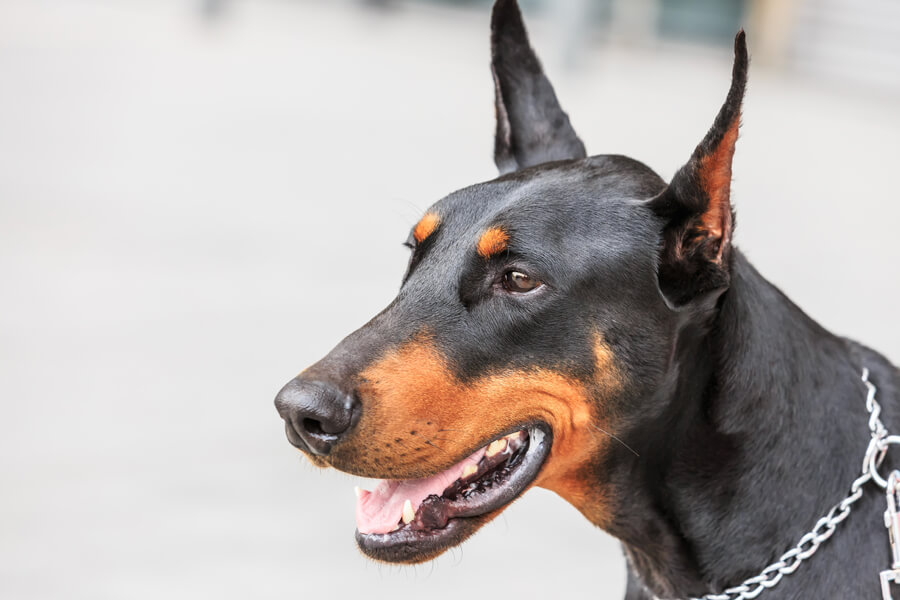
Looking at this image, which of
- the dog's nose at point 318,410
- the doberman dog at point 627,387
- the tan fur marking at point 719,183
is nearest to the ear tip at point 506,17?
the doberman dog at point 627,387

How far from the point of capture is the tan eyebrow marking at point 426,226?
2969 millimetres

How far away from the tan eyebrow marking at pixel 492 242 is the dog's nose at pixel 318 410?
20.0 inches

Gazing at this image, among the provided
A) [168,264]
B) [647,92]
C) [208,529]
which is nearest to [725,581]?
[208,529]

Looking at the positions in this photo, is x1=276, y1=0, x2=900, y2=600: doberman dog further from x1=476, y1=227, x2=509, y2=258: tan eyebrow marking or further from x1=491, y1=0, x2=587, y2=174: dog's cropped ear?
x1=491, y1=0, x2=587, y2=174: dog's cropped ear

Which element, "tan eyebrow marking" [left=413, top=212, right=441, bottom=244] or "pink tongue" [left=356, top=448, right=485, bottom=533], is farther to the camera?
"tan eyebrow marking" [left=413, top=212, right=441, bottom=244]

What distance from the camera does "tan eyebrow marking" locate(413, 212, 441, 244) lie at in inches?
117

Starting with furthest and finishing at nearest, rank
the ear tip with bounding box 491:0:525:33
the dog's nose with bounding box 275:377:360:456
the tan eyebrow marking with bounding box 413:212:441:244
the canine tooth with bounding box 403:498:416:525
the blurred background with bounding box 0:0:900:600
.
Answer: the blurred background with bounding box 0:0:900:600 → the ear tip with bounding box 491:0:525:33 → the tan eyebrow marking with bounding box 413:212:441:244 → the canine tooth with bounding box 403:498:416:525 → the dog's nose with bounding box 275:377:360:456

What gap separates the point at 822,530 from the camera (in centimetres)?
279

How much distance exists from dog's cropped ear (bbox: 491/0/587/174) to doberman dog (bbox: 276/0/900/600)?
464 millimetres

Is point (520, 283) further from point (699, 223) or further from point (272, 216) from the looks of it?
point (272, 216)

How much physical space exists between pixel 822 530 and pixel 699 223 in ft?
2.56

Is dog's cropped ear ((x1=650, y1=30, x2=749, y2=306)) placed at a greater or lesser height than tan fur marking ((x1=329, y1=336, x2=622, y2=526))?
greater

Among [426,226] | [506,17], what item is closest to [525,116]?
[506,17]

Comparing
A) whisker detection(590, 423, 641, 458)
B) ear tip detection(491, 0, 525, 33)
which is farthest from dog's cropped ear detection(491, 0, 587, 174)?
whisker detection(590, 423, 641, 458)
